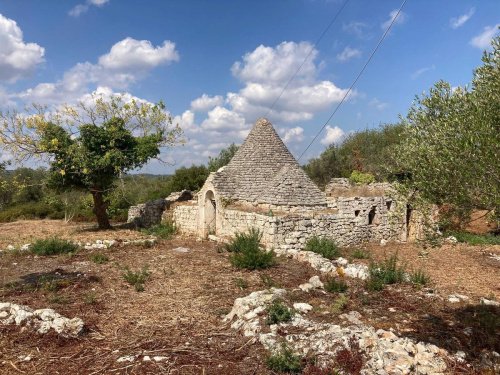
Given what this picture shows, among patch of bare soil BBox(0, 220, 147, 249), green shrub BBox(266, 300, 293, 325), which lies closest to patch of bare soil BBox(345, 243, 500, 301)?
green shrub BBox(266, 300, 293, 325)

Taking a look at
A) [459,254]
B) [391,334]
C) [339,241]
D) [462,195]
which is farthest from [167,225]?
[462,195]

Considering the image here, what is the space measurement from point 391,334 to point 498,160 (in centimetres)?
312

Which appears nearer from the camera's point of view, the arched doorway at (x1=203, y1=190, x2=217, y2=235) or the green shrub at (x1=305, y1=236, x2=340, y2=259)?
the green shrub at (x1=305, y1=236, x2=340, y2=259)

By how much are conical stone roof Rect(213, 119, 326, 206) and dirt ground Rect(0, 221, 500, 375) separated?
10.1 ft

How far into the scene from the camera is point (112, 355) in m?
5.95

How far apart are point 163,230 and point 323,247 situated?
8.27 meters

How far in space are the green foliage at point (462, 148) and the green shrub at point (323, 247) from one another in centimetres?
645

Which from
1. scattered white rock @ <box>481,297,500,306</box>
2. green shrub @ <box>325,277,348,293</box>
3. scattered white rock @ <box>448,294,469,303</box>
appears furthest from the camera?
green shrub @ <box>325,277,348,293</box>

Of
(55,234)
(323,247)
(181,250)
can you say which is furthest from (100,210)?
(323,247)

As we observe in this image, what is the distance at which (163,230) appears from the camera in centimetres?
1781

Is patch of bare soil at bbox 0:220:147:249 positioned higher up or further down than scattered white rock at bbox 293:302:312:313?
higher up

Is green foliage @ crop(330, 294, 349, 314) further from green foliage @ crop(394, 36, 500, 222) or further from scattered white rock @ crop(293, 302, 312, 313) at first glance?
green foliage @ crop(394, 36, 500, 222)

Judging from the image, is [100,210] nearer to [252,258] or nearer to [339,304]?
[252,258]

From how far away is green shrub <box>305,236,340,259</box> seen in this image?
12.0 metres
